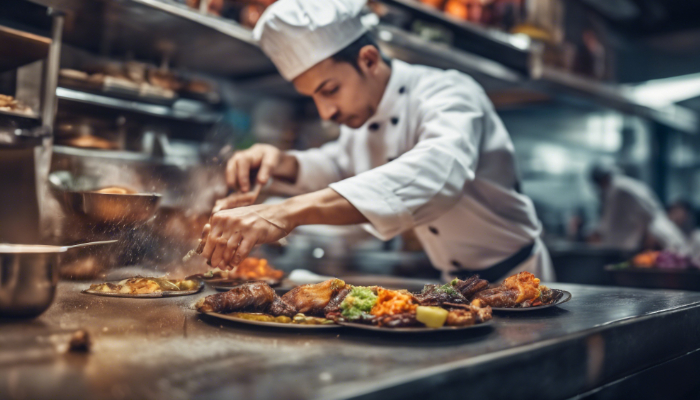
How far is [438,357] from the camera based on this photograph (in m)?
0.93

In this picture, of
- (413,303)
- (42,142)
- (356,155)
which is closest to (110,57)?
(42,142)

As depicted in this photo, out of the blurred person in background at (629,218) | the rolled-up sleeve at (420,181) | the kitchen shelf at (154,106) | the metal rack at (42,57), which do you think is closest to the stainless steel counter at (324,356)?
the rolled-up sleeve at (420,181)

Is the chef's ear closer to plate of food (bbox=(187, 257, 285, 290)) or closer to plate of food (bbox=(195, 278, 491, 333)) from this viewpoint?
plate of food (bbox=(187, 257, 285, 290))

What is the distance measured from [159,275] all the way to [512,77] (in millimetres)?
3198

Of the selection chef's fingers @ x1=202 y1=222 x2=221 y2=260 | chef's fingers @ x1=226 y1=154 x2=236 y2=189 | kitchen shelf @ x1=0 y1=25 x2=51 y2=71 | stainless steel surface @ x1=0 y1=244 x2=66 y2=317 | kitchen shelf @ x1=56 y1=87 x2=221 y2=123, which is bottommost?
stainless steel surface @ x1=0 y1=244 x2=66 y2=317

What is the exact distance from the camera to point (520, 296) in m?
1.42

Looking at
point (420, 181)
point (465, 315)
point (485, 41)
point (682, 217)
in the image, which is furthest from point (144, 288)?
point (682, 217)

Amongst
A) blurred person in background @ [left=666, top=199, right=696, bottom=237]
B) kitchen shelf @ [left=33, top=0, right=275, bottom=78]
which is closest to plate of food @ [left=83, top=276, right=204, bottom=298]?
kitchen shelf @ [left=33, top=0, right=275, bottom=78]

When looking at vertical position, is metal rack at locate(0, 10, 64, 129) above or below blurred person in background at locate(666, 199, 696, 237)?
above

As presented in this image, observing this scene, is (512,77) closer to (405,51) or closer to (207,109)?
(405,51)

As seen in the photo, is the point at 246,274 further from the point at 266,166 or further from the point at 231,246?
the point at 231,246

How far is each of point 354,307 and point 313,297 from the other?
0.54 feet

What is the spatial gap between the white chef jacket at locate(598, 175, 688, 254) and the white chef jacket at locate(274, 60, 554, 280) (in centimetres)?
386

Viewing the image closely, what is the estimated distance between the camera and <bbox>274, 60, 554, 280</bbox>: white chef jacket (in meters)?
1.65
